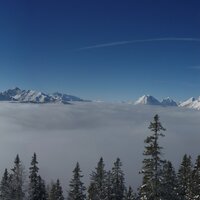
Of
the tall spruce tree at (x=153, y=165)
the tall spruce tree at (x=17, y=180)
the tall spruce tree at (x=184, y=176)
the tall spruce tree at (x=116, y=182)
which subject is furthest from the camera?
the tall spruce tree at (x=116, y=182)

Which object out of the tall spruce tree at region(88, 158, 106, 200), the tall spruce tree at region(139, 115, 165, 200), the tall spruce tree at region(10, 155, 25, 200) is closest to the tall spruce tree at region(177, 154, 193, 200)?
the tall spruce tree at region(88, 158, 106, 200)

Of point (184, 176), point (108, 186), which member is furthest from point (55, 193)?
point (184, 176)

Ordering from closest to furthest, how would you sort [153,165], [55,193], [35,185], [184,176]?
[153,165], [184,176], [35,185], [55,193]

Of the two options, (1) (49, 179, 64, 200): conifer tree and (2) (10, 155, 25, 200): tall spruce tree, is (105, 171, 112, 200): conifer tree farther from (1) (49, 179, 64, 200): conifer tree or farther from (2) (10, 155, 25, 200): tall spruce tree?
(2) (10, 155, 25, 200): tall spruce tree

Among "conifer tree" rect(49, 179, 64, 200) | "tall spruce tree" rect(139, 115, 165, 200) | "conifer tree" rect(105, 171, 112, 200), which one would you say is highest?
A: "tall spruce tree" rect(139, 115, 165, 200)

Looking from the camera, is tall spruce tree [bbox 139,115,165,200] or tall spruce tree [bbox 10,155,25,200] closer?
tall spruce tree [bbox 139,115,165,200]

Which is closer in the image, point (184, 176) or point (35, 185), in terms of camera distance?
point (184, 176)

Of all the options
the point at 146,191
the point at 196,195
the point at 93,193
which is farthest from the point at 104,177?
the point at 146,191

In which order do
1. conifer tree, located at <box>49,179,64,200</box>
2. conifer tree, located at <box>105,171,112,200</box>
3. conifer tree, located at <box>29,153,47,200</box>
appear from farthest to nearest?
conifer tree, located at <box>49,179,64,200</box> < conifer tree, located at <box>29,153,47,200</box> < conifer tree, located at <box>105,171,112,200</box>

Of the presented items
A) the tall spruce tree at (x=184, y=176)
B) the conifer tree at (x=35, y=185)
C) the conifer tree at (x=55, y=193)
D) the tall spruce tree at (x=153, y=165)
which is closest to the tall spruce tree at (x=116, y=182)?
the tall spruce tree at (x=184, y=176)

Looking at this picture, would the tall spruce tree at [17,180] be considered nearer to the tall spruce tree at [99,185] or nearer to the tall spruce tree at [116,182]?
the tall spruce tree at [99,185]

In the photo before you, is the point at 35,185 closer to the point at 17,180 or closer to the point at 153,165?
the point at 17,180
